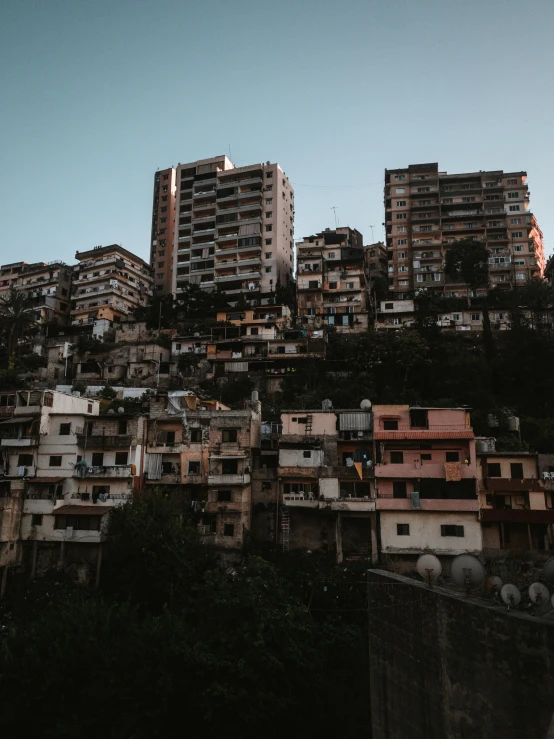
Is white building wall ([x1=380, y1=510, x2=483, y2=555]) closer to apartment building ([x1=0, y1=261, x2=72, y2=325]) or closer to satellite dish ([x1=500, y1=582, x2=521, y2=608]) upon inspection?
satellite dish ([x1=500, y1=582, x2=521, y2=608])

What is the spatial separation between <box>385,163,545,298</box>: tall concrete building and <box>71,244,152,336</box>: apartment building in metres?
37.8

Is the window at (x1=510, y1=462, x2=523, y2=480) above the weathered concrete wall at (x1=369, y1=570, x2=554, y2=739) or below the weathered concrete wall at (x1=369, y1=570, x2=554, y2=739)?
above

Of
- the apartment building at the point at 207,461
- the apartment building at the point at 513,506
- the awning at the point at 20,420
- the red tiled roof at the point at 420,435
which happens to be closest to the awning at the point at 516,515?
the apartment building at the point at 513,506

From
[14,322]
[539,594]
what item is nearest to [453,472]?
[539,594]

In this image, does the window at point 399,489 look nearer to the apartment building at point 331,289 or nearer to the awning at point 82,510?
the awning at point 82,510

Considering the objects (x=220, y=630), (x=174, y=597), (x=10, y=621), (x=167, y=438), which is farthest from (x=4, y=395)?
(x=220, y=630)

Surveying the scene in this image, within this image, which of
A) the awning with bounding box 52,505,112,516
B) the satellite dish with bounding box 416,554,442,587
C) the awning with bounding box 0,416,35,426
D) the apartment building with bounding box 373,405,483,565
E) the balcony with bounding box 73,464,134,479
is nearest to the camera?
the satellite dish with bounding box 416,554,442,587

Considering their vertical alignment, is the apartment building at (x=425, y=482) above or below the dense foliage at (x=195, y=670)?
above

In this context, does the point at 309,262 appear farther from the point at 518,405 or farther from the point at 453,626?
the point at 453,626

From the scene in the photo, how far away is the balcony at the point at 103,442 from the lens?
33.7 metres

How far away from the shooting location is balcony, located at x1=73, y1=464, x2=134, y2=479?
109 feet

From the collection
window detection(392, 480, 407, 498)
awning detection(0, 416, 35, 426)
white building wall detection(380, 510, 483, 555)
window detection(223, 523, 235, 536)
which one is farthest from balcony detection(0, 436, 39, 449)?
window detection(392, 480, 407, 498)

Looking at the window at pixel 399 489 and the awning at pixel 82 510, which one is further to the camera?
the window at pixel 399 489

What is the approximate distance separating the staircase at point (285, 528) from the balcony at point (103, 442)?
10189 millimetres
